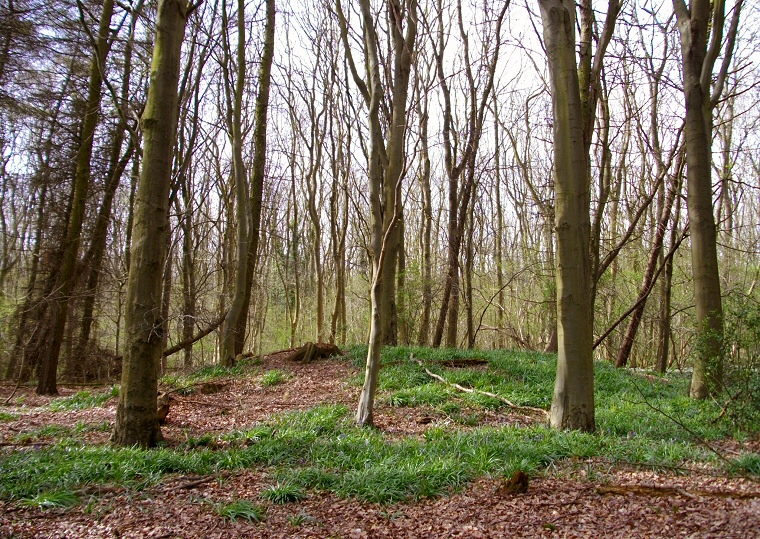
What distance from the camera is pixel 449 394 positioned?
795 cm

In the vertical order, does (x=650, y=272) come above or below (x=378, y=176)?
below

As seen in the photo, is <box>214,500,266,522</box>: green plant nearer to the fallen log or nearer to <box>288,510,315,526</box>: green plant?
<box>288,510,315,526</box>: green plant

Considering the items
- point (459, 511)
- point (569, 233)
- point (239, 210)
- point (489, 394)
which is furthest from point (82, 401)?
point (569, 233)

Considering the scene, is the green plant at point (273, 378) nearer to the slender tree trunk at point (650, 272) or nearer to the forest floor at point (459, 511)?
the forest floor at point (459, 511)

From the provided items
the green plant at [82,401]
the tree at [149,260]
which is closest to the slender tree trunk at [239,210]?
the green plant at [82,401]

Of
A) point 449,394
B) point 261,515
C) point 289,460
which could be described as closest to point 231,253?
point 449,394

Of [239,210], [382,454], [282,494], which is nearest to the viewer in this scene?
[282,494]

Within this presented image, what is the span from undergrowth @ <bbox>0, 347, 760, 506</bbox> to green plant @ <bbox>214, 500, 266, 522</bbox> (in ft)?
0.20

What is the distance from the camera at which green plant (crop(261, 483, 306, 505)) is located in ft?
13.6

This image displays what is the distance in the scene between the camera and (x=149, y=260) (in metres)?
5.48

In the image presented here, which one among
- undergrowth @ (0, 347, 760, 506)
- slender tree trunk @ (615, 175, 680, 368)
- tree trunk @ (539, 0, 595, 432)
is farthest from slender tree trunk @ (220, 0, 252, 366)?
slender tree trunk @ (615, 175, 680, 368)

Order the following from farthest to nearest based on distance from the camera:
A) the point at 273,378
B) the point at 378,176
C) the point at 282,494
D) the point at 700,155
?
the point at 273,378 → the point at 700,155 → the point at 378,176 → the point at 282,494

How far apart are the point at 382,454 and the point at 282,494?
1.33 meters

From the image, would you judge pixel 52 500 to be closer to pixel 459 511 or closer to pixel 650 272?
pixel 459 511
